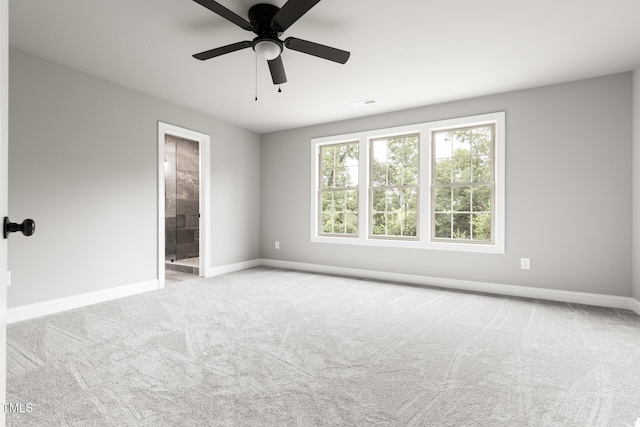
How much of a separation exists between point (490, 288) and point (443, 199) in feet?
4.26

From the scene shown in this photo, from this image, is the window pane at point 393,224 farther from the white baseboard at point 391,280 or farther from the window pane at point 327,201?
the window pane at point 327,201

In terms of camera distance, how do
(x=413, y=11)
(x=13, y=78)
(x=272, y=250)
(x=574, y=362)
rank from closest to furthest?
1. (x=574, y=362)
2. (x=413, y=11)
3. (x=13, y=78)
4. (x=272, y=250)

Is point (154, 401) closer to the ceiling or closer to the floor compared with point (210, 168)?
closer to the floor

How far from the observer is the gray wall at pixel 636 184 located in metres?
3.32

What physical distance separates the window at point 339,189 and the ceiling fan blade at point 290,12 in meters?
3.17

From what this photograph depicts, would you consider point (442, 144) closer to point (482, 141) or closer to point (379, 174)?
point (482, 141)

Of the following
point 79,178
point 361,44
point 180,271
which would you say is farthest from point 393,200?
point 79,178

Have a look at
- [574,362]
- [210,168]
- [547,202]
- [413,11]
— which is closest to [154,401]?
[574,362]

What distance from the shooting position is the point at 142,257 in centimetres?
420

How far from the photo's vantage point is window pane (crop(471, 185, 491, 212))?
432 centimetres

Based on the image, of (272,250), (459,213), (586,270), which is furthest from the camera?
(272,250)

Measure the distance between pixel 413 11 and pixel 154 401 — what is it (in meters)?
3.07

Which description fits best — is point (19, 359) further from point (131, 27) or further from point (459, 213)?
point (459, 213)

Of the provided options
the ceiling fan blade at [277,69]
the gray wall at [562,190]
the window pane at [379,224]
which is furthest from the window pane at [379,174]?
the ceiling fan blade at [277,69]
